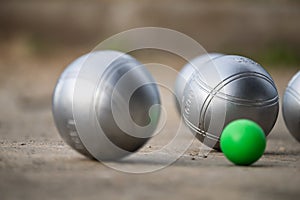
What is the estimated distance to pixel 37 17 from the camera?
28.1 metres

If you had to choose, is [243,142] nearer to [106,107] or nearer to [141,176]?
[141,176]

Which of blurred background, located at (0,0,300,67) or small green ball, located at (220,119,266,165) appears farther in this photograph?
blurred background, located at (0,0,300,67)

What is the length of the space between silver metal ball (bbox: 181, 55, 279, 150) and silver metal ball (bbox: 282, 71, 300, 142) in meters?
0.67

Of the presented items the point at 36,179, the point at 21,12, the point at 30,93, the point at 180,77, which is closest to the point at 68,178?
the point at 36,179

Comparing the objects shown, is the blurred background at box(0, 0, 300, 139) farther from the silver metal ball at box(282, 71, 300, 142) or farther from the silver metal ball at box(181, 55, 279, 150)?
the silver metal ball at box(181, 55, 279, 150)

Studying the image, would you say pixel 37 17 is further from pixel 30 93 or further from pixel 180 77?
pixel 180 77

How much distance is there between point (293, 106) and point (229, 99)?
1.35 meters

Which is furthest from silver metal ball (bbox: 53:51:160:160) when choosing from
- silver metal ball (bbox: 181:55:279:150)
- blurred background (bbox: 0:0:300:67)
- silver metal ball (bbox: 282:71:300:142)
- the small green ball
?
blurred background (bbox: 0:0:300:67)

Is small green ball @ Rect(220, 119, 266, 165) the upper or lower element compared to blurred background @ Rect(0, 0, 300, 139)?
upper

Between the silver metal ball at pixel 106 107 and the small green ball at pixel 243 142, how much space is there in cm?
91

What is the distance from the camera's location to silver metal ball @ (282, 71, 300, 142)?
8.30 metres

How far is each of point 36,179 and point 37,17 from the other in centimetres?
2341

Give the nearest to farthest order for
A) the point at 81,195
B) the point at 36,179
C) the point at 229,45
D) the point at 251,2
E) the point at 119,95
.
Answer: the point at 81,195 → the point at 36,179 → the point at 119,95 → the point at 229,45 → the point at 251,2

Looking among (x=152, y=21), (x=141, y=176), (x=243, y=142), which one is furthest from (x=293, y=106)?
(x=152, y=21)
